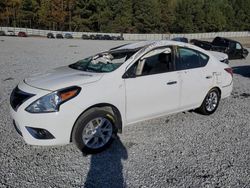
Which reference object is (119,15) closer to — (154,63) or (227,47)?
(227,47)

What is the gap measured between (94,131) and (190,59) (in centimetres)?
242

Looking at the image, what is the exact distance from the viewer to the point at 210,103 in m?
5.93

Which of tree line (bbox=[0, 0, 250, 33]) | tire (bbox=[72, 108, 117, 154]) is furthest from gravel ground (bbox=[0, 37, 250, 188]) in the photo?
tree line (bbox=[0, 0, 250, 33])

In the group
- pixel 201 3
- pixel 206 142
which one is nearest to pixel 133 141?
pixel 206 142

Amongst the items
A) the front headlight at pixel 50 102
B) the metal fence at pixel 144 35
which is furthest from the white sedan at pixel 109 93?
the metal fence at pixel 144 35

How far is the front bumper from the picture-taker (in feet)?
12.5

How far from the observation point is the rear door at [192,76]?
516 cm

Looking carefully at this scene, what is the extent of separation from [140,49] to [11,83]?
17.1ft

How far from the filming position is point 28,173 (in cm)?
363

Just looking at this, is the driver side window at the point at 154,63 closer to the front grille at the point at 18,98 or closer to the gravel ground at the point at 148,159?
the gravel ground at the point at 148,159

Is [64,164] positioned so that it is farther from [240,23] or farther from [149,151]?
[240,23]

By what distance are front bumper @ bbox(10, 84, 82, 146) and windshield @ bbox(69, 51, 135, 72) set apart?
1.02 m

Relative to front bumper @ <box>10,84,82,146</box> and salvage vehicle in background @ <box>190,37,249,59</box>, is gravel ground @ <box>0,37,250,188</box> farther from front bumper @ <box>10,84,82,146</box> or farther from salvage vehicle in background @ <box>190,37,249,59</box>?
salvage vehicle in background @ <box>190,37,249,59</box>

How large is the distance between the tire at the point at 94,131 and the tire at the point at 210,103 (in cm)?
229
